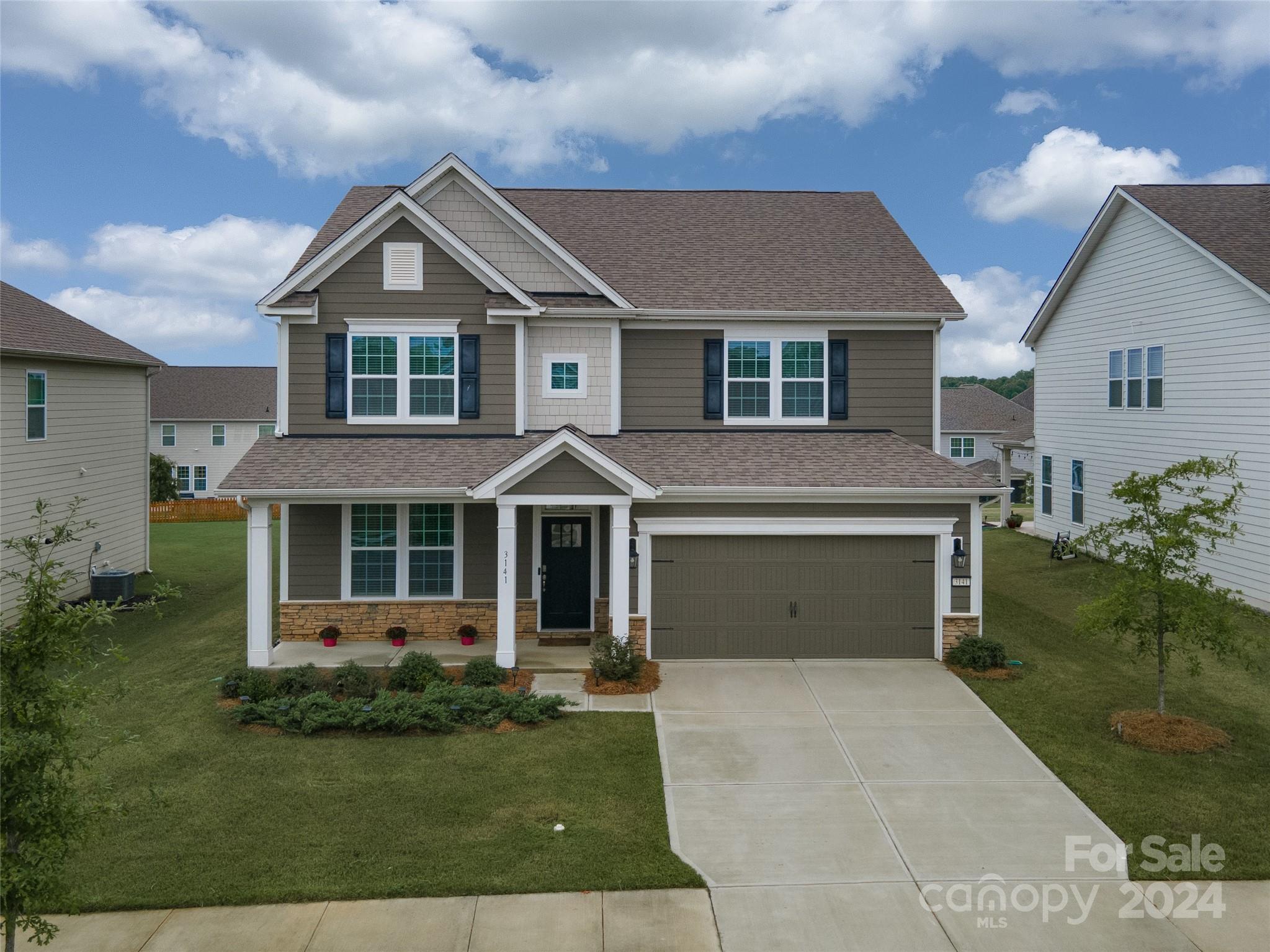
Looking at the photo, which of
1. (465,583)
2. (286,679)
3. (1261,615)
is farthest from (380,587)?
(1261,615)

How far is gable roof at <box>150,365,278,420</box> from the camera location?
47.7 m

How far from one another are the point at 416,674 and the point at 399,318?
619cm

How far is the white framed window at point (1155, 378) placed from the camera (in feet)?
67.9

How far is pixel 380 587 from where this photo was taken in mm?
16219

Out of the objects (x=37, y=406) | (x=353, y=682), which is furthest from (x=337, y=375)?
(x=37, y=406)

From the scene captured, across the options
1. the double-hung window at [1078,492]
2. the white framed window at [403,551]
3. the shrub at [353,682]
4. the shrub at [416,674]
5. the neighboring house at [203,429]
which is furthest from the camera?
the neighboring house at [203,429]

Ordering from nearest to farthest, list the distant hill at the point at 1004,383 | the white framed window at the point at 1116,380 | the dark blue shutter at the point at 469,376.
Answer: the dark blue shutter at the point at 469,376 < the white framed window at the point at 1116,380 < the distant hill at the point at 1004,383

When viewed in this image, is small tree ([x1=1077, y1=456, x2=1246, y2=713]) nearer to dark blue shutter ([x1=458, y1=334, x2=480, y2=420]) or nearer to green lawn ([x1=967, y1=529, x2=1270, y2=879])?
green lawn ([x1=967, y1=529, x2=1270, y2=879])

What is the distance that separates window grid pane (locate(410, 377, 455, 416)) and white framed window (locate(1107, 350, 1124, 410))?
16.5m

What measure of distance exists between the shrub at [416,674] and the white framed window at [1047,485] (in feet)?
66.3

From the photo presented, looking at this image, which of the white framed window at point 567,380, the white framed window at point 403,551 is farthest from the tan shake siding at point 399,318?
the white framed window at point 403,551

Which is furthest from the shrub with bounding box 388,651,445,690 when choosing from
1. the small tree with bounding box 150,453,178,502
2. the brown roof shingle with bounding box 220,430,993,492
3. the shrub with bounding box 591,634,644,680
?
the small tree with bounding box 150,453,178,502

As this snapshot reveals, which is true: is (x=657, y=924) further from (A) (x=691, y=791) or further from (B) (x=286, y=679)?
(B) (x=286, y=679)

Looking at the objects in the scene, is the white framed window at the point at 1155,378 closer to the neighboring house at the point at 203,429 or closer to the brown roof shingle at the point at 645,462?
the brown roof shingle at the point at 645,462
